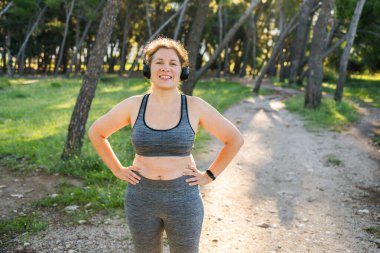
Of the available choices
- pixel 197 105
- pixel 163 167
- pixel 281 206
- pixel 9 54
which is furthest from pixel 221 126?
pixel 9 54

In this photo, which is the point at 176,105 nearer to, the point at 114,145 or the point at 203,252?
the point at 203,252

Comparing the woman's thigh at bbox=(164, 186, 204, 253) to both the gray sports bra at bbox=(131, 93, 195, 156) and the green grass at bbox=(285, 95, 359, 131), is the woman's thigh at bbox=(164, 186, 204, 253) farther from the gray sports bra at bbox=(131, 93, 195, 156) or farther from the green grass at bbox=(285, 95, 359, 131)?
the green grass at bbox=(285, 95, 359, 131)

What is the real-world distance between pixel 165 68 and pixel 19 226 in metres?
3.75

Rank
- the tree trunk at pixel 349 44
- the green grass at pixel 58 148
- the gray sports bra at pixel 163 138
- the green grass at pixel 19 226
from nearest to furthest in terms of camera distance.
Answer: the gray sports bra at pixel 163 138
the green grass at pixel 19 226
the green grass at pixel 58 148
the tree trunk at pixel 349 44

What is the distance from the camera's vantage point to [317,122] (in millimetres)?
13945

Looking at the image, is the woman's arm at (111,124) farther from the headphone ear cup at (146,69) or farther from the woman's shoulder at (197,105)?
the woman's shoulder at (197,105)

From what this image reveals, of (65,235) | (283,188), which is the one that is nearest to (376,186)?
(283,188)

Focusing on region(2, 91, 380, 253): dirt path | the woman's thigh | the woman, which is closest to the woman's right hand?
the woman

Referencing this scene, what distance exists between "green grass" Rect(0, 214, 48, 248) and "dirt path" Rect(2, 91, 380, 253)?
18 cm

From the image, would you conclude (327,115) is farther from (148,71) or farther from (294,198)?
(148,71)

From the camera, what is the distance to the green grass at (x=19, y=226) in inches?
199

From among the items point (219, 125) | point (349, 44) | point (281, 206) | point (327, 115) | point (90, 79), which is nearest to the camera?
point (219, 125)

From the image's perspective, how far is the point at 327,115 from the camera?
1502 cm

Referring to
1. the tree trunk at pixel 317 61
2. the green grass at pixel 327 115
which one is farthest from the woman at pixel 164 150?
the tree trunk at pixel 317 61
